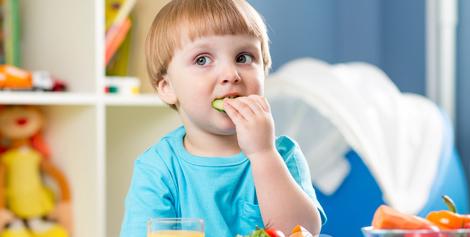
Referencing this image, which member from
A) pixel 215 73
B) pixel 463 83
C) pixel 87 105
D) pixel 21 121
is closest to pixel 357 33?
pixel 463 83

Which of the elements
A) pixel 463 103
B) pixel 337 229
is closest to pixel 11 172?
pixel 337 229

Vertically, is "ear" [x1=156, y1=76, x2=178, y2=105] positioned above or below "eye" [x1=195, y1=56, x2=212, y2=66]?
below

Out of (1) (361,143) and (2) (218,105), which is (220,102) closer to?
(2) (218,105)

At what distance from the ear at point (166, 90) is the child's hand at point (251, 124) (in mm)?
161

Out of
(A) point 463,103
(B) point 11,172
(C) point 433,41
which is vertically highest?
(C) point 433,41

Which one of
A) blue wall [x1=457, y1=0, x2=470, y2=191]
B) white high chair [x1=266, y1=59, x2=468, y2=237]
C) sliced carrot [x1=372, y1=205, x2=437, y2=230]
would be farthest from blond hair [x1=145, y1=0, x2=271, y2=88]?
blue wall [x1=457, y1=0, x2=470, y2=191]

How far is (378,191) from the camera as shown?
2658mm

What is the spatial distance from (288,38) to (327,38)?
23 cm

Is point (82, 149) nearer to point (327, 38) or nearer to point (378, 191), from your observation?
point (378, 191)

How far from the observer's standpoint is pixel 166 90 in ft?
4.47

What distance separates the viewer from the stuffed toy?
232 cm

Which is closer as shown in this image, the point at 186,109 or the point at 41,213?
the point at 186,109

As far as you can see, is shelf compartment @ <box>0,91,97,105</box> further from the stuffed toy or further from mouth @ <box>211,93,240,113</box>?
mouth @ <box>211,93,240,113</box>

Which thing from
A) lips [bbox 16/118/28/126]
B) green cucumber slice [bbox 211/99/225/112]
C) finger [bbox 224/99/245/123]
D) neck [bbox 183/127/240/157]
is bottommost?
neck [bbox 183/127/240/157]
